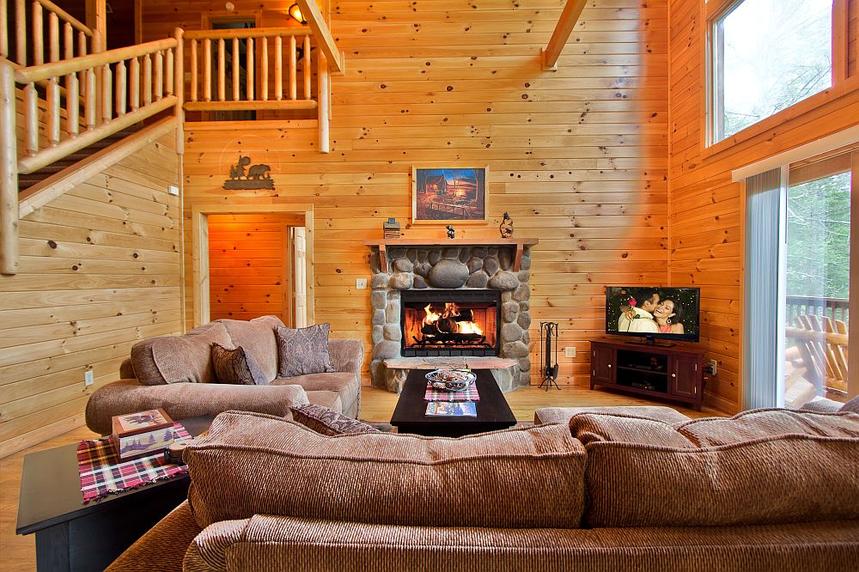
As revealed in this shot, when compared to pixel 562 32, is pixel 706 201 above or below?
below

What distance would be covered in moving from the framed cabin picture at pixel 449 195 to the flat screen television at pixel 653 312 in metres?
1.58

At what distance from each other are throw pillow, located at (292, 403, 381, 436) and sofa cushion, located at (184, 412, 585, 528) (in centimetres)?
23

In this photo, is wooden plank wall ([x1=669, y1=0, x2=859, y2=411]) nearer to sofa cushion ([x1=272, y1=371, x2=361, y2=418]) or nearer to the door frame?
sofa cushion ([x1=272, y1=371, x2=361, y2=418])

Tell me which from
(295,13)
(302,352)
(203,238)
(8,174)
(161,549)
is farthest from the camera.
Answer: (295,13)

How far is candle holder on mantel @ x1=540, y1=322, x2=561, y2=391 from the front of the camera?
4.15 metres

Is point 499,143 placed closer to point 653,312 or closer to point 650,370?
point 653,312

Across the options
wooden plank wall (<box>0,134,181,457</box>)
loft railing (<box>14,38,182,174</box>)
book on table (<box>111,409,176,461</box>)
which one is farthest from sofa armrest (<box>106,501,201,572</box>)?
loft railing (<box>14,38,182,174</box>)

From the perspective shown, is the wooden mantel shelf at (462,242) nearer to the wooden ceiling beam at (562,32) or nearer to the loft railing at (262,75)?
the loft railing at (262,75)

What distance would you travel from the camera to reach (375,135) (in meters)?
4.24

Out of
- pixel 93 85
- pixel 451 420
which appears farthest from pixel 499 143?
pixel 93 85

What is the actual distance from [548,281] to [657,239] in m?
1.24

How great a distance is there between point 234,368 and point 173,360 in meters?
0.30

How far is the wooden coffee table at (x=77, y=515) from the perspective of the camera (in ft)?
3.73

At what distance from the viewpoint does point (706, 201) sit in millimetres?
3666
